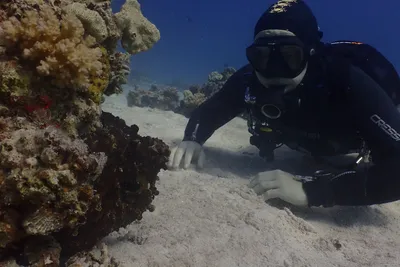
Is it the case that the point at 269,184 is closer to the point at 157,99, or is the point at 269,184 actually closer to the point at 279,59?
the point at 279,59

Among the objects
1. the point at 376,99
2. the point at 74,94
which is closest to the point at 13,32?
the point at 74,94

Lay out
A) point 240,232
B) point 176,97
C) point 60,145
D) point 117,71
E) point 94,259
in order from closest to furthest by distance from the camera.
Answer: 1. point 60,145
2. point 94,259
3. point 240,232
4. point 117,71
5. point 176,97

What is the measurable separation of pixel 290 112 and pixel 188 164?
1.54 m

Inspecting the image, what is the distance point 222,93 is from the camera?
5414 mm

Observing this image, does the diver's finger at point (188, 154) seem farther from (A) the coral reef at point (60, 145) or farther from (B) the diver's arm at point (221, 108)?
(A) the coral reef at point (60, 145)

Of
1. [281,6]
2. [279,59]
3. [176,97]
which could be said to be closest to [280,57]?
[279,59]

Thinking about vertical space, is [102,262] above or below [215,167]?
below

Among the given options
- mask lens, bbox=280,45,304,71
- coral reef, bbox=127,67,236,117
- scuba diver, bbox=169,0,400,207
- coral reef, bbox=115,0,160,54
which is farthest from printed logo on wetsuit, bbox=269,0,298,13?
coral reef, bbox=127,67,236,117

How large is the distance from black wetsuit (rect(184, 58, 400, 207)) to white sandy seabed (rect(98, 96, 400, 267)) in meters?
0.37

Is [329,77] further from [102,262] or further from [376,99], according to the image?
[102,262]

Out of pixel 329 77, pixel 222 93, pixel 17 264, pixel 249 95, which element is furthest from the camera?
pixel 222 93

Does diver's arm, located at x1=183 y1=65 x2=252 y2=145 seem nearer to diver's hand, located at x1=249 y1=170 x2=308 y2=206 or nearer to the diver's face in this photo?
the diver's face

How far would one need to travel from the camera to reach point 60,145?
170 centimetres

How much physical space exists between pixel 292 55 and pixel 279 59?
16cm
